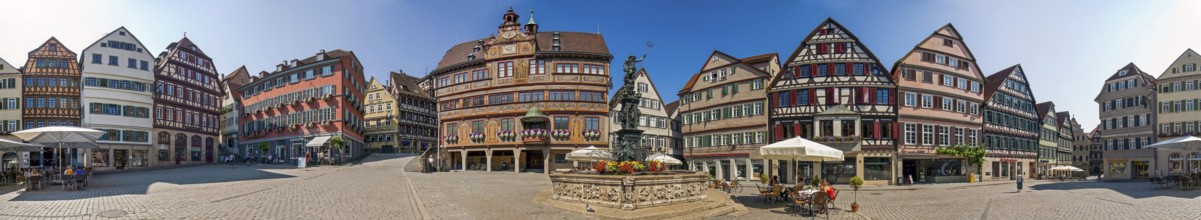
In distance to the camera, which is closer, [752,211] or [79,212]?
[79,212]

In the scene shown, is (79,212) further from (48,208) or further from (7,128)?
(7,128)

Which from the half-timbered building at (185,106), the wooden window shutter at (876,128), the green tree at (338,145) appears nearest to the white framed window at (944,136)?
the wooden window shutter at (876,128)

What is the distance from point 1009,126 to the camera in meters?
43.2

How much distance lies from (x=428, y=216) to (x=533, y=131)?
96.8 feet

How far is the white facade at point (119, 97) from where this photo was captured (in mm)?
47156

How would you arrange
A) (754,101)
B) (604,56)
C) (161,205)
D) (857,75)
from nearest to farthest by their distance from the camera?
(161,205), (857,75), (754,101), (604,56)

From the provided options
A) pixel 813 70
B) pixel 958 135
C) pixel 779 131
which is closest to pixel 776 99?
pixel 779 131

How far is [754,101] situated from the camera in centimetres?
3981

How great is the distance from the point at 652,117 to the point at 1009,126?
26504 millimetres

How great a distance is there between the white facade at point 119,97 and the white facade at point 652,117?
4001cm

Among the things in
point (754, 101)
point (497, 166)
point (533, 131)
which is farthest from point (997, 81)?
point (497, 166)

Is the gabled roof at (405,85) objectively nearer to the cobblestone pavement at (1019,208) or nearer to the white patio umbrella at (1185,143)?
the cobblestone pavement at (1019,208)

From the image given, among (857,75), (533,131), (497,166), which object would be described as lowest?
(497,166)

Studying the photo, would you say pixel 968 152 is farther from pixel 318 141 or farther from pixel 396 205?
pixel 318 141
